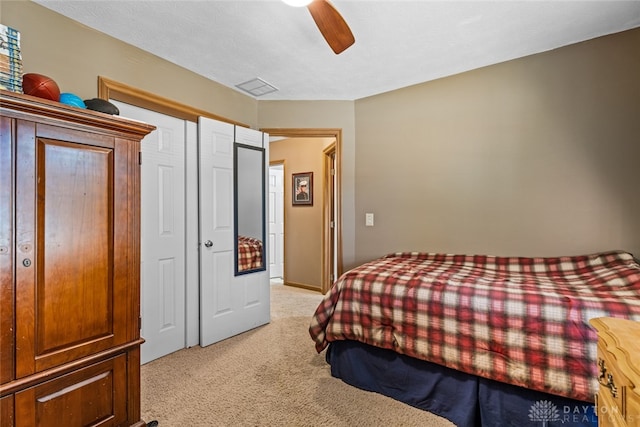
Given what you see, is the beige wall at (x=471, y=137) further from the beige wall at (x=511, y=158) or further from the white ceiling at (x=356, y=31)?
the white ceiling at (x=356, y=31)

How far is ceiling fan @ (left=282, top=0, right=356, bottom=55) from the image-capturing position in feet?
4.66

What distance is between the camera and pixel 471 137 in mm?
2650

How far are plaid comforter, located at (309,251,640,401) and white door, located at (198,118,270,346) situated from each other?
105 centimetres

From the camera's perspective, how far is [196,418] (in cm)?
172

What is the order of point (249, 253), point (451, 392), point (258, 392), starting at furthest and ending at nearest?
point (249, 253), point (258, 392), point (451, 392)

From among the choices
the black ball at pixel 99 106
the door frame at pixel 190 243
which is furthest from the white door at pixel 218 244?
the black ball at pixel 99 106

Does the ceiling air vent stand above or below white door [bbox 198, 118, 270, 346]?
above

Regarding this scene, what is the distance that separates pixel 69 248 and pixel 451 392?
2.01 m

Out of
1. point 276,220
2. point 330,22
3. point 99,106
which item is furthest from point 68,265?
point 276,220

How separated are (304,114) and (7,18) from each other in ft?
7.17

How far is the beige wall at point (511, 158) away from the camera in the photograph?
213cm

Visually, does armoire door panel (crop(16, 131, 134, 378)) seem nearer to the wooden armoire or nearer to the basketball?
the wooden armoire
